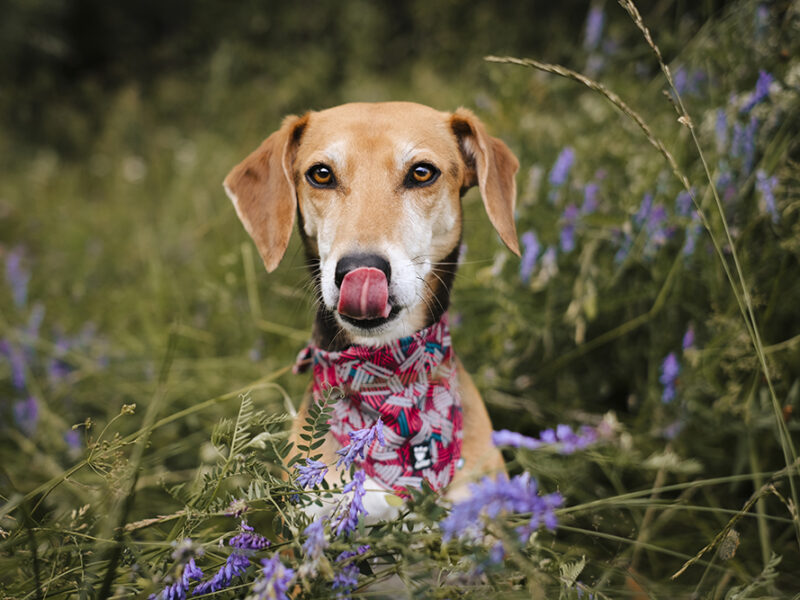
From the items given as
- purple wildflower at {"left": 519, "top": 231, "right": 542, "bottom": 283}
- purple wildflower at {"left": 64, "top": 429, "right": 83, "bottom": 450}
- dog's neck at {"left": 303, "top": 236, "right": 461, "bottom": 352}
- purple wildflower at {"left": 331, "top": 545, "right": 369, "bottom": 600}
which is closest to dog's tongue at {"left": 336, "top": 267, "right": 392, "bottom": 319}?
dog's neck at {"left": 303, "top": 236, "right": 461, "bottom": 352}

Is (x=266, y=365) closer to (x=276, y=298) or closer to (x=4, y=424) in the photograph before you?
(x=276, y=298)

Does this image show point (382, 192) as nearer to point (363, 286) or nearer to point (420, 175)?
point (420, 175)

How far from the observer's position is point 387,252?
72.2 inches

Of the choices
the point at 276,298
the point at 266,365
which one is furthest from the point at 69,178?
the point at 266,365

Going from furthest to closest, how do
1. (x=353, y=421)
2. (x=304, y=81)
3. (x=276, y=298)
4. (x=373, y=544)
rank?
(x=304, y=81) < (x=276, y=298) < (x=353, y=421) < (x=373, y=544)

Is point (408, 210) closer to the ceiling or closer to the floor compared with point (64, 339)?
closer to the ceiling

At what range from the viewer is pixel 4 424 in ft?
10.9

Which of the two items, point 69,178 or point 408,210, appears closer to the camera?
point 408,210

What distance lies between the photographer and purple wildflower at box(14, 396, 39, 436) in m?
3.19

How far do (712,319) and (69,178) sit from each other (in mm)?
7939

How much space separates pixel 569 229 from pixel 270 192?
1.48 m

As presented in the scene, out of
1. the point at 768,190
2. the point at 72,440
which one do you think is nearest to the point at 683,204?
the point at 768,190

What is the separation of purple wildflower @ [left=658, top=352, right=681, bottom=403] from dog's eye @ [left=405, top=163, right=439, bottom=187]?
4.27ft

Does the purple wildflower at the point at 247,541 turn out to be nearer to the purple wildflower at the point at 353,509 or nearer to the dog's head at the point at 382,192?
the purple wildflower at the point at 353,509
